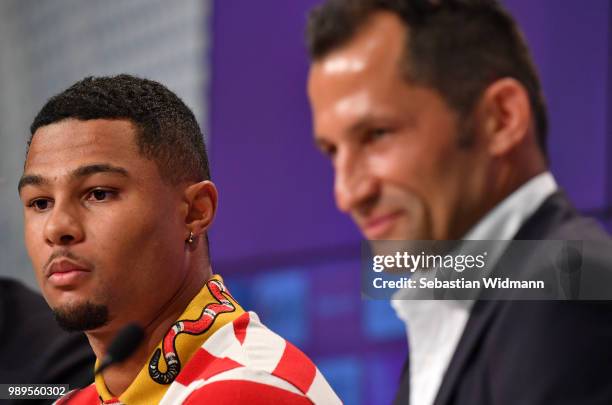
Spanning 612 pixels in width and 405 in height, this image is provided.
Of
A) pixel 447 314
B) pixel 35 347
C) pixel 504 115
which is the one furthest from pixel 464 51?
pixel 35 347

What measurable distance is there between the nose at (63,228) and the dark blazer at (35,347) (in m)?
0.47

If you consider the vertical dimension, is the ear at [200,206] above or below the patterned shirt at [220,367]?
above

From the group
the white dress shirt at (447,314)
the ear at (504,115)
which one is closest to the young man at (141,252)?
the white dress shirt at (447,314)

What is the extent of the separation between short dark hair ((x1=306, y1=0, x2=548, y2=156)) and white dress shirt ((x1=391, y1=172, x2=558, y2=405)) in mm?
63

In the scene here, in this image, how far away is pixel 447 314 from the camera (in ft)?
4.18

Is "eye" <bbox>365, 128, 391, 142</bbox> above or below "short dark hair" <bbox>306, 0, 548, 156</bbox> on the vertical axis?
below

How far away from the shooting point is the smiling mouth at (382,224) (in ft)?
4.08

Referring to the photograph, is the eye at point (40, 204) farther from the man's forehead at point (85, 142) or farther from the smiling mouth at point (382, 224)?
the smiling mouth at point (382, 224)

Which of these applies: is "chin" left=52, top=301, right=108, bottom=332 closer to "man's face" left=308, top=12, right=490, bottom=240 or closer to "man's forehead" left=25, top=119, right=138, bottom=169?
"man's forehead" left=25, top=119, right=138, bottom=169

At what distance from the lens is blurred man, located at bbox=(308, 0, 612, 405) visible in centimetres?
123

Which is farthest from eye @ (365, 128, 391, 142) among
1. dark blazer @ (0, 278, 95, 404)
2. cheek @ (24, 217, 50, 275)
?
dark blazer @ (0, 278, 95, 404)

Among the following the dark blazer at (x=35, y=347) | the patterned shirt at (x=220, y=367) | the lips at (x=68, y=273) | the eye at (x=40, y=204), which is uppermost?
the eye at (x=40, y=204)

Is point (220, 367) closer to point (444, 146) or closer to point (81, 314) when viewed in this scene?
point (81, 314)

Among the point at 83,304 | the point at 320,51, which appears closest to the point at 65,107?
the point at 83,304
